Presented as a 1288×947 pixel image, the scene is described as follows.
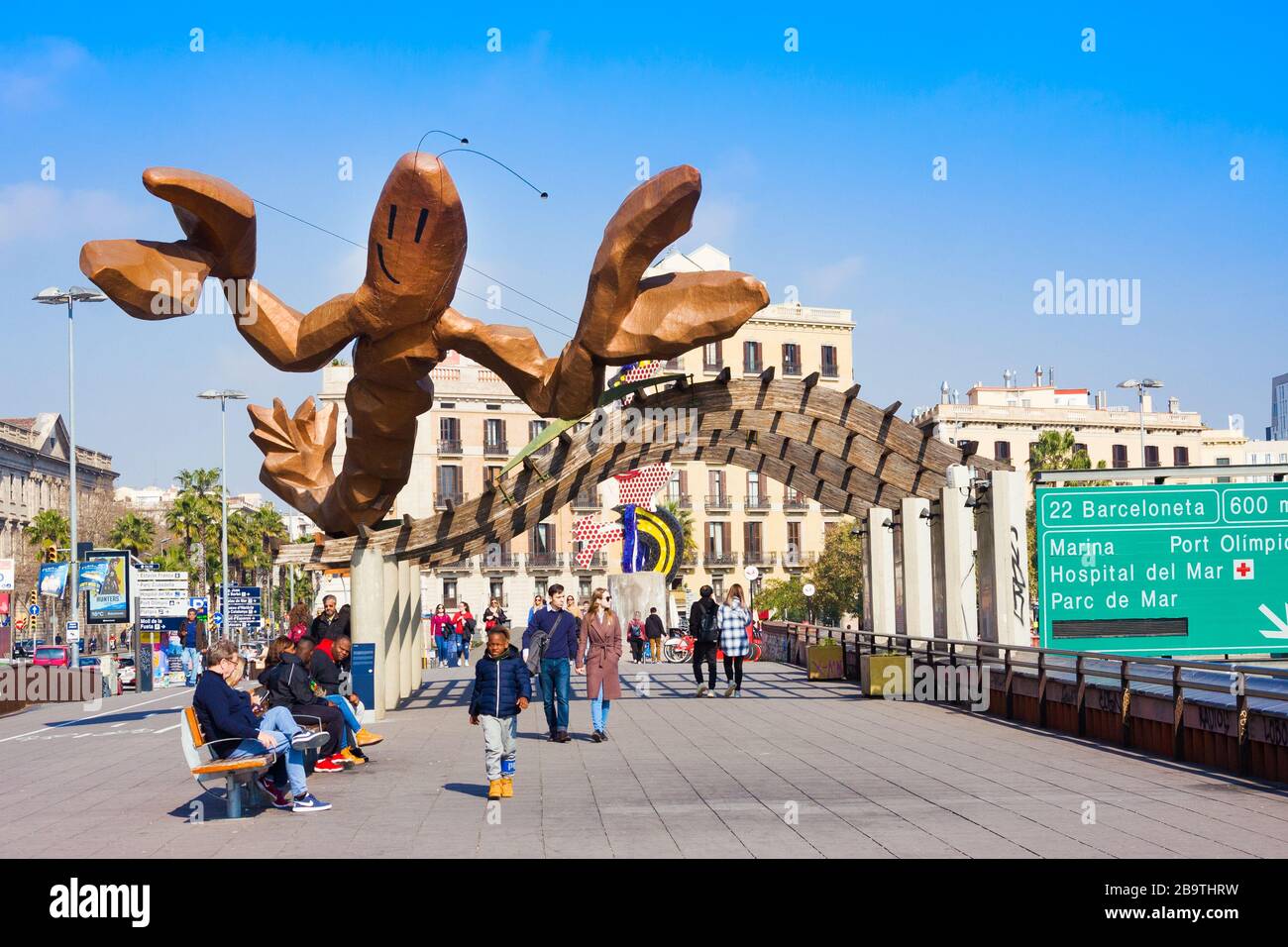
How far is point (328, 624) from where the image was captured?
18625 millimetres

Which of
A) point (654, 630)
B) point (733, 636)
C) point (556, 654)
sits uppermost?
point (556, 654)

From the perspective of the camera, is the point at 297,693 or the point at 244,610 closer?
the point at 297,693

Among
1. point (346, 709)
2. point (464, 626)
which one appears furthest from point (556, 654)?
point (464, 626)

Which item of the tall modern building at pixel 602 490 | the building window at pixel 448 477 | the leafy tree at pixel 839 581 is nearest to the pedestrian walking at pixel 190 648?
the leafy tree at pixel 839 581

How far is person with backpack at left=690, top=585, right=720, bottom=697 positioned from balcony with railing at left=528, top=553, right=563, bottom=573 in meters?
55.2

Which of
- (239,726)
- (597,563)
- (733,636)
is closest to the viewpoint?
(239,726)

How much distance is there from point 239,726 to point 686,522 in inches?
2678

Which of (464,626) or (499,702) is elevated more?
(499,702)

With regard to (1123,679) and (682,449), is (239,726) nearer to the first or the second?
(1123,679)

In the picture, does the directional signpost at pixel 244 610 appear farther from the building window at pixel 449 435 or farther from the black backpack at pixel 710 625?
the building window at pixel 449 435

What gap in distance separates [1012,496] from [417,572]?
11542 mm

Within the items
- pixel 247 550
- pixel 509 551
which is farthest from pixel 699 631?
pixel 247 550

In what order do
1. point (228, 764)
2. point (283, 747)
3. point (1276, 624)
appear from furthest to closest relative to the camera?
point (1276, 624), point (283, 747), point (228, 764)
